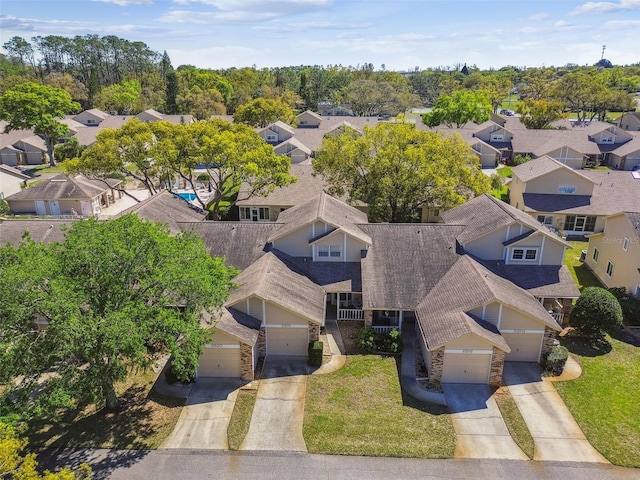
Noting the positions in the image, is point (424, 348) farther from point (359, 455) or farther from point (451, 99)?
point (451, 99)

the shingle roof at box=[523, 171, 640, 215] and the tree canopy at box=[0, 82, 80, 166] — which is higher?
the tree canopy at box=[0, 82, 80, 166]

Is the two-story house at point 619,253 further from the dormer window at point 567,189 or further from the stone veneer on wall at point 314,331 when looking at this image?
the stone veneer on wall at point 314,331

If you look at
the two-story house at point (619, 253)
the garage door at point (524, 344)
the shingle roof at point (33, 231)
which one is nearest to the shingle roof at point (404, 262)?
the garage door at point (524, 344)

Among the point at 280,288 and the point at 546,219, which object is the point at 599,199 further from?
the point at 280,288

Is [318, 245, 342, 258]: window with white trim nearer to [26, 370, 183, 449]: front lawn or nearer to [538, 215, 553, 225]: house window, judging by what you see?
[26, 370, 183, 449]: front lawn

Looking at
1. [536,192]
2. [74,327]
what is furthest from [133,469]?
[536,192]

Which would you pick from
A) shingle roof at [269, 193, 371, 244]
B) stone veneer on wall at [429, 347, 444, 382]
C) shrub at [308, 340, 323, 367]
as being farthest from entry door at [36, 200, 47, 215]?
stone veneer on wall at [429, 347, 444, 382]

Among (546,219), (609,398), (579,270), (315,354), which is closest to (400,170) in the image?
(579,270)
